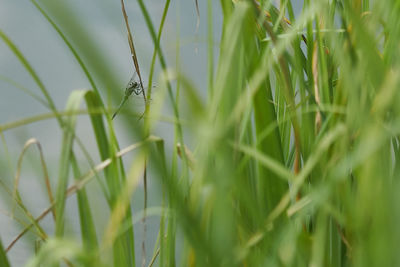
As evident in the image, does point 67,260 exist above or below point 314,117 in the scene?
below

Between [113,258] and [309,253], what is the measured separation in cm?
21

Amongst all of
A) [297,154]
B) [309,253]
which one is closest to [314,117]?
[297,154]

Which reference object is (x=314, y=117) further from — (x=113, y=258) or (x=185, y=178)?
(x=113, y=258)

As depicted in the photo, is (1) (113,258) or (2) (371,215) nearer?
(2) (371,215)

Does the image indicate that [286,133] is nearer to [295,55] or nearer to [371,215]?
[295,55]

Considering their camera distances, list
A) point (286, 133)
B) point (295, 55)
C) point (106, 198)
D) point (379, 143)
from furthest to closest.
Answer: point (286, 133)
point (295, 55)
point (106, 198)
point (379, 143)

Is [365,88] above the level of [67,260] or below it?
above

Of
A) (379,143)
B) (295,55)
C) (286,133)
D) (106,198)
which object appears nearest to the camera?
(379,143)

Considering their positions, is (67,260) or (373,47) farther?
(67,260)

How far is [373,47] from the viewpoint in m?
0.36

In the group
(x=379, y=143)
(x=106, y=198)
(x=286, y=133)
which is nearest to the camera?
(x=379, y=143)

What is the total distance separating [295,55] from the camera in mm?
590

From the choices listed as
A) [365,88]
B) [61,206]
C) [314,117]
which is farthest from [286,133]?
[61,206]

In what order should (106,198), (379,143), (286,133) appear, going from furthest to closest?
(286,133) → (106,198) → (379,143)
